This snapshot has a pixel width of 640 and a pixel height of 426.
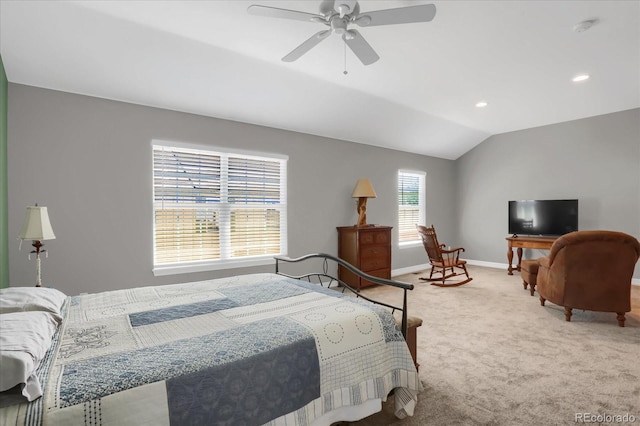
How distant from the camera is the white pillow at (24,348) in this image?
968 millimetres

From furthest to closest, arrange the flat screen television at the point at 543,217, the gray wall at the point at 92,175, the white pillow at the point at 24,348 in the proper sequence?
the flat screen television at the point at 543,217, the gray wall at the point at 92,175, the white pillow at the point at 24,348

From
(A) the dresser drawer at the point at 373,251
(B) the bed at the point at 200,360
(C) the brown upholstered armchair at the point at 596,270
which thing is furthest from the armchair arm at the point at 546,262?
(B) the bed at the point at 200,360

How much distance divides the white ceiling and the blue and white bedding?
2.10m

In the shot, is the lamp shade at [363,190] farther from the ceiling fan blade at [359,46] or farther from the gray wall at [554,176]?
the gray wall at [554,176]

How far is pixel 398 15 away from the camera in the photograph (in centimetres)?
206

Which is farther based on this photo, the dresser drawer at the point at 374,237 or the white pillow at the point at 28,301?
the dresser drawer at the point at 374,237

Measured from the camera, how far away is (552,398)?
83.8 inches

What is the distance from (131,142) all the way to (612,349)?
16.1 feet

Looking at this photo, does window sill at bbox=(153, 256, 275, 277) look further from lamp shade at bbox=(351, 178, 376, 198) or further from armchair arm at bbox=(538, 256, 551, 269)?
armchair arm at bbox=(538, 256, 551, 269)

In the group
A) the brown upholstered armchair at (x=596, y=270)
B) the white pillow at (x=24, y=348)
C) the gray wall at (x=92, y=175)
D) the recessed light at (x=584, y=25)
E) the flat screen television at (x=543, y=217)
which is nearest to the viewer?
the white pillow at (x=24, y=348)

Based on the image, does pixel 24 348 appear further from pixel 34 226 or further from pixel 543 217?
pixel 543 217

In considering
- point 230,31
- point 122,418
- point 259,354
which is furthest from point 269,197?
point 122,418

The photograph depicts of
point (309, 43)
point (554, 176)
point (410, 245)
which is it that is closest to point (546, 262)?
point (410, 245)

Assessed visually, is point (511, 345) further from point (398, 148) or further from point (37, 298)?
point (398, 148)
